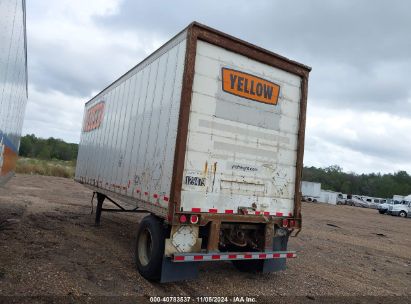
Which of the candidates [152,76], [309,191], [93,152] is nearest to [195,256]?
[152,76]

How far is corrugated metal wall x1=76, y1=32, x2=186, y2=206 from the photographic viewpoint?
584 centimetres

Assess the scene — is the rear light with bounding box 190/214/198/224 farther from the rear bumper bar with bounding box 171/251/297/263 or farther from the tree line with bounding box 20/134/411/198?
the tree line with bounding box 20/134/411/198

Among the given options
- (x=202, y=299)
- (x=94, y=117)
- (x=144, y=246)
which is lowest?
(x=202, y=299)

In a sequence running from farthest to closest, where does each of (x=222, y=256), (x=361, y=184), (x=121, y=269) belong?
1. (x=361, y=184)
2. (x=121, y=269)
3. (x=222, y=256)

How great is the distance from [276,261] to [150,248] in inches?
94.0

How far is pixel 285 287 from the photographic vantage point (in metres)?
6.46

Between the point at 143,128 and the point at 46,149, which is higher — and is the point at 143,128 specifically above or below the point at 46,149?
below

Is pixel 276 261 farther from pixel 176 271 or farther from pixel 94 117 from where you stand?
pixel 94 117

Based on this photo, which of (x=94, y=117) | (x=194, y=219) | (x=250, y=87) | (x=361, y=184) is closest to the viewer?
(x=194, y=219)

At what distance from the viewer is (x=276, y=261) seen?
6.85m

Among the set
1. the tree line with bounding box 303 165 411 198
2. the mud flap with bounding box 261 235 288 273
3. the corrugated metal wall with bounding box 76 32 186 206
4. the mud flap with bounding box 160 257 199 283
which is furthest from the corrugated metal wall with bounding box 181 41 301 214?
the tree line with bounding box 303 165 411 198

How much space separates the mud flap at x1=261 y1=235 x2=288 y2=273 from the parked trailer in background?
0.02 m

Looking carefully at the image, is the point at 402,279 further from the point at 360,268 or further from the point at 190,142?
the point at 190,142

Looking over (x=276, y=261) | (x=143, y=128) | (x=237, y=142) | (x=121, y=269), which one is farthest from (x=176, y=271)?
(x=143, y=128)
